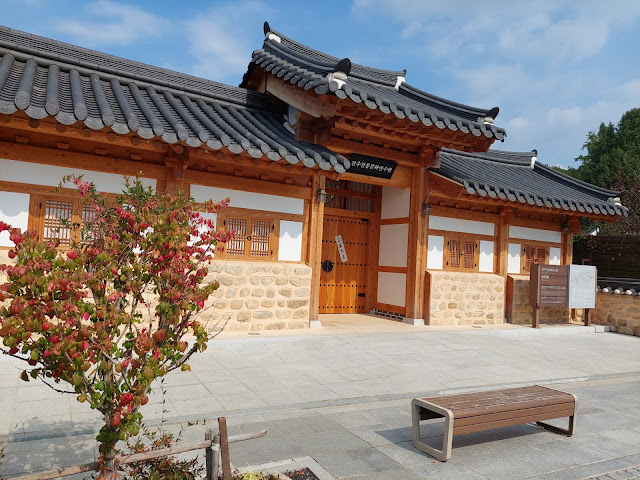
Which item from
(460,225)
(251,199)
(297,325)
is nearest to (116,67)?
(251,199)

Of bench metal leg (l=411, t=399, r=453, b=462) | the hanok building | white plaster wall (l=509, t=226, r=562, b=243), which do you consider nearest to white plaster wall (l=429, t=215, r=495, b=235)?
the hanok building

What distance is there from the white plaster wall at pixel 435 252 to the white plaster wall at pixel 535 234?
2.28 metres

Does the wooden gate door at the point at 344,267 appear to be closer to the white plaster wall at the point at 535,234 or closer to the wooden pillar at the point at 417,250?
the wooden pillar at the point at 417,250

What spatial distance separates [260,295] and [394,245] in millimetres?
3939

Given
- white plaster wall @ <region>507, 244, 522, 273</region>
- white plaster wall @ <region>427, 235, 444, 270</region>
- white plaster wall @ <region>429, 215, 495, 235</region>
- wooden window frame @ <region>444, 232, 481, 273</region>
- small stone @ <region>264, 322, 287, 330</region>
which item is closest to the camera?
Result: small stone @ <region>264, 322, 287, 330</region>

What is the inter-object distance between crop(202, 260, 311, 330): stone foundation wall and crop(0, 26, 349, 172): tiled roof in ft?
6.61

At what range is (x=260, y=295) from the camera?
28.1 ft

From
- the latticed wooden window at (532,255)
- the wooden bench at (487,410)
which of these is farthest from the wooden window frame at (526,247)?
the wooden bench at (487,410)

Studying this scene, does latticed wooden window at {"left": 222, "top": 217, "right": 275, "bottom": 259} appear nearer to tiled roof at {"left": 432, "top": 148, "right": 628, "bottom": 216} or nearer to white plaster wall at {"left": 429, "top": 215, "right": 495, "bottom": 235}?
white plaster wall at {"left": 429, "top": 215, "right": 495, "bottom": 235}

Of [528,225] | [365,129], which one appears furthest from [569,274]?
[365,129]

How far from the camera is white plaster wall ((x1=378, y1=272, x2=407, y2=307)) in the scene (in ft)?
35.8

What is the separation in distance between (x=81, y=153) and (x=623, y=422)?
25.6ft

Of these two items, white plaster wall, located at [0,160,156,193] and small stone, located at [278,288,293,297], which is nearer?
white plaster wall, located at [0,160,156,193]

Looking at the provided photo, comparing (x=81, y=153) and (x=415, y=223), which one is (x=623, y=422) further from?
(x=81, y=153)
